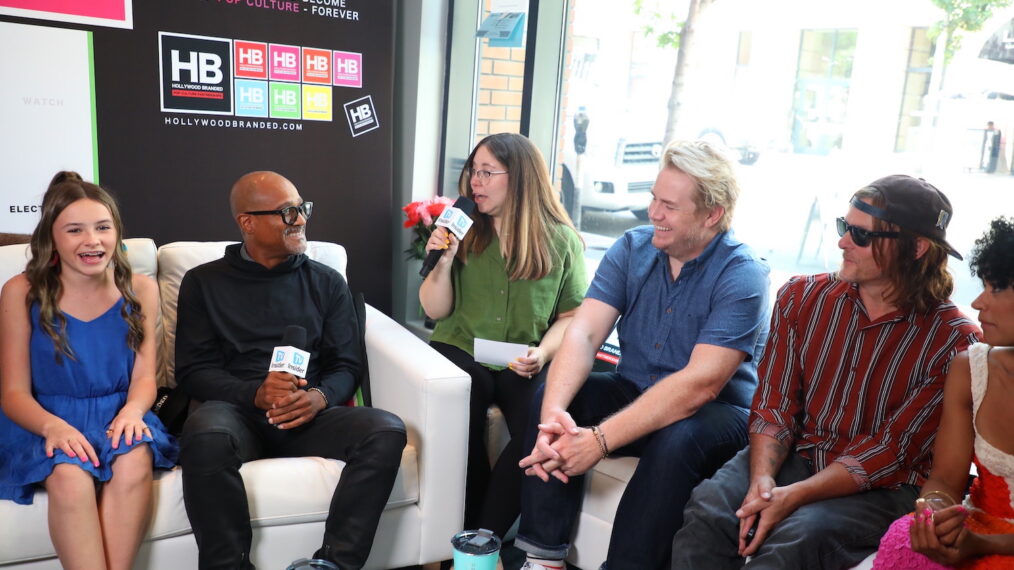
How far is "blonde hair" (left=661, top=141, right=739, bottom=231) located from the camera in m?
2.26

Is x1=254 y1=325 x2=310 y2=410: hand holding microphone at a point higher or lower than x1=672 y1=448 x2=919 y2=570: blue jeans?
higher

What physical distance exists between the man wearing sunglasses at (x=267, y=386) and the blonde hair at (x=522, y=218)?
0.55 m

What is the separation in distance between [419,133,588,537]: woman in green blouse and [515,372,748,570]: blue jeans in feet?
1.59

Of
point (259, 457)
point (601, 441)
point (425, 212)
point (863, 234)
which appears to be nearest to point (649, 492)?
point (601, 441)

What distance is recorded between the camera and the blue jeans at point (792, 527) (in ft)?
5.79

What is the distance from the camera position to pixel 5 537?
2.00m

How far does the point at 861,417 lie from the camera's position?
199 cm

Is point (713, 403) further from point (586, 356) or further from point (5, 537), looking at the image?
point (5, 537)

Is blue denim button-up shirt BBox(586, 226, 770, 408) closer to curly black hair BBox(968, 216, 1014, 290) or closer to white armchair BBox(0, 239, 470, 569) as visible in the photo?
white armchair BBox(0, 239, 470, 569)

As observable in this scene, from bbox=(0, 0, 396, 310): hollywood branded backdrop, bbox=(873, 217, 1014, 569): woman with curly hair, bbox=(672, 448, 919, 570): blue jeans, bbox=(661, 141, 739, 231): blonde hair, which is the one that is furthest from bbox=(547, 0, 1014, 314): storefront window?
bbox=(0, 0, 396, 310): hollywood branded backdrop

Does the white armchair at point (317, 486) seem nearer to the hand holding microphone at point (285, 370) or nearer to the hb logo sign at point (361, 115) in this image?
the hand holding microphone at point (285, 370)

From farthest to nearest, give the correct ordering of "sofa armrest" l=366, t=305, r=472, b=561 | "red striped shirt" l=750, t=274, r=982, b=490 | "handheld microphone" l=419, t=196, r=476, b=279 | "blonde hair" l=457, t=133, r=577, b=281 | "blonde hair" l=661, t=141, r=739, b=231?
1. "blonde hair" l=457, t=133, r=577, b=281
2. "handheld microphone" l=419, t=196, r=476, b=279
3. "sofa armrest" l=366, t=305, r=472, b=561
4. "blonde hair" l=661, t=141, r=739, b=231
5. "red striped shirt" l=750, t=274, r=982, b=490

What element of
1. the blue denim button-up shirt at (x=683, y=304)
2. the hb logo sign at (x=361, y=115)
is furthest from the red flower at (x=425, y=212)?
the blue denim button-up shirt at (x=683, y=304)

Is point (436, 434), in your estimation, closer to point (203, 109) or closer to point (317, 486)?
point (317, 486)
